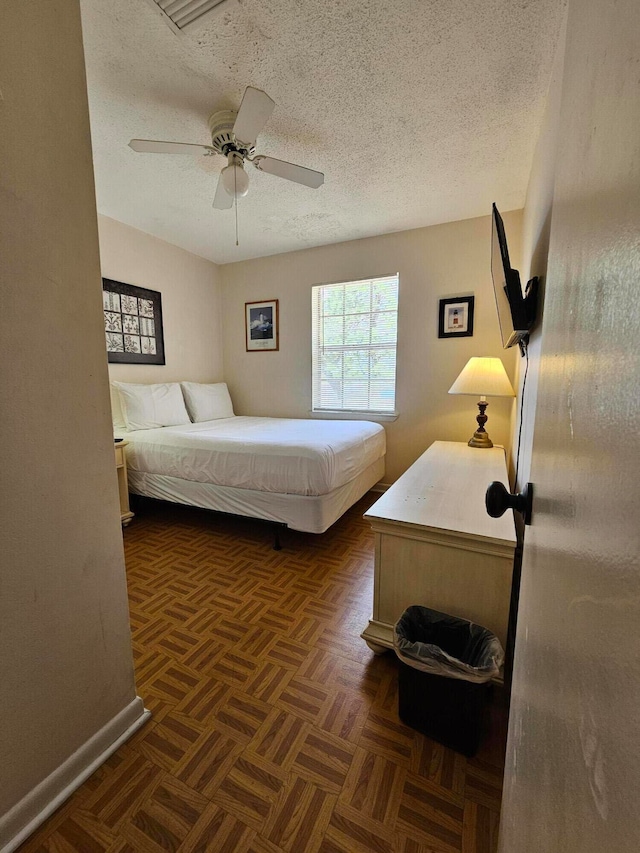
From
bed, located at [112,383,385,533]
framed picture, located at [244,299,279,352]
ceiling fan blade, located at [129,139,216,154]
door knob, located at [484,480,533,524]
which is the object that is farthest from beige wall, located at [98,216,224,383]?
door knob, located at [484,480,533,524]

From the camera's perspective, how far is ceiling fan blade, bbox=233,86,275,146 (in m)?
1.44

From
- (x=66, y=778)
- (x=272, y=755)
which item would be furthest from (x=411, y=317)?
(x=66, y=778)

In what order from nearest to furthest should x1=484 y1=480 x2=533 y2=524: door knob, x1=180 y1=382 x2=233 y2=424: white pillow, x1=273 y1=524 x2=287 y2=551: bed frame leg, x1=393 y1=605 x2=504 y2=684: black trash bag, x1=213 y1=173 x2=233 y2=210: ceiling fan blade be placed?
x1=484 y1=480 x2=533 y2=524: door knob
x1=393 y1=605 x2=504 y2=684: black trash bag
x1=213 y1=173 x2=233 y2=210: ceiling fan blade
x1=273 y1=524 x2=287 y2=551: bed frame leg
x1=180 y1=382 x2=233 y2=424: white pillow

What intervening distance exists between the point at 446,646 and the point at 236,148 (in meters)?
2.63

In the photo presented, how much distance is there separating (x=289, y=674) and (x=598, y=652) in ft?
4.80

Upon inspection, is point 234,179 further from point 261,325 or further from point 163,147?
point 261,325

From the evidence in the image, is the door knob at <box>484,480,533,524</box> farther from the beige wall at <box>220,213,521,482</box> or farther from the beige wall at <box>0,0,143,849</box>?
the beige wall at <box>220,213,521,482</box>

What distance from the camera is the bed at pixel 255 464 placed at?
2.28m

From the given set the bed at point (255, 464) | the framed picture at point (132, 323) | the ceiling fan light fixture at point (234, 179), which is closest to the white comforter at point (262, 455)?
the bed at point (255, 464)

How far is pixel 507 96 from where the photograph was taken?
1.72m

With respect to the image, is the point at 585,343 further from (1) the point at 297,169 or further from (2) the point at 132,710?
(1) the point at 297,169

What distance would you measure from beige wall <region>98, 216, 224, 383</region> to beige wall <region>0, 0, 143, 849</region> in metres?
2.31

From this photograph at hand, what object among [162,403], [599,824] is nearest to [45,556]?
[599,824]

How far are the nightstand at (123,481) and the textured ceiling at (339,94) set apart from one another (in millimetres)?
1912
